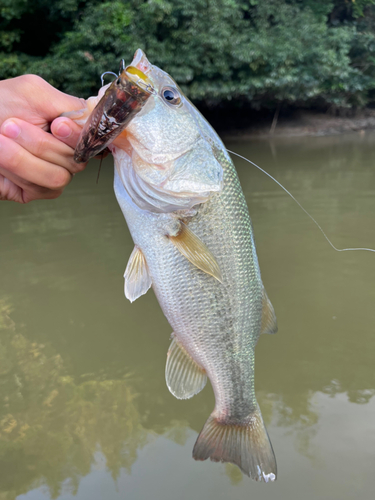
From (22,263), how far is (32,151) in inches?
132

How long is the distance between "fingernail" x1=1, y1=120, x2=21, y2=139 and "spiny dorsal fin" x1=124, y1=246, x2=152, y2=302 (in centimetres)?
56

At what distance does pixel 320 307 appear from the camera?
3385 mm

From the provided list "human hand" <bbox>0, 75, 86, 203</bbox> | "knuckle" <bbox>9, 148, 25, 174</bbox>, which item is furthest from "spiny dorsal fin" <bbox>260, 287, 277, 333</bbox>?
"knuckle" <bbox>9, 148, 25, 174</bbox>

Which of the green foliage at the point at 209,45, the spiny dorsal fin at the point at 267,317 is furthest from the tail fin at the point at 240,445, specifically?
the green foliage at the point at 209,45

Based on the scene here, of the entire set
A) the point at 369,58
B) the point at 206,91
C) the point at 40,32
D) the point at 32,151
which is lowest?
the point at 369,58

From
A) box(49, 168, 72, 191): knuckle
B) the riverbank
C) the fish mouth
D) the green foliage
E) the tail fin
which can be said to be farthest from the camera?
the riverbank

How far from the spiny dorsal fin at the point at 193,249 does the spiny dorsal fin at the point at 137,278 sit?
0.55ft

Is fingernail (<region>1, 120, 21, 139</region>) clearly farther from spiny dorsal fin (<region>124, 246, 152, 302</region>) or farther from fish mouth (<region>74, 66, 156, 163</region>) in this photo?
spiny dorsal fin (<region>124, 246, 152, 302</region>)

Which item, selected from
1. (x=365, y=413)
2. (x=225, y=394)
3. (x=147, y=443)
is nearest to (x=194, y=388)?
(x=225, y=394)

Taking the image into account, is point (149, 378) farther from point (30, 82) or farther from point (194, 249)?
point (30, 82)

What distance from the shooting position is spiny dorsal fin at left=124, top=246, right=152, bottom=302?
5.02 feet

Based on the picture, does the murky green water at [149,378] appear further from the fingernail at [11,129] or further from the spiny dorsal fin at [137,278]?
the fingernail at [11,129]

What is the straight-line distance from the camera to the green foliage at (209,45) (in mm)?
11602

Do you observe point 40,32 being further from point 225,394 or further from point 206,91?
point 225,394
